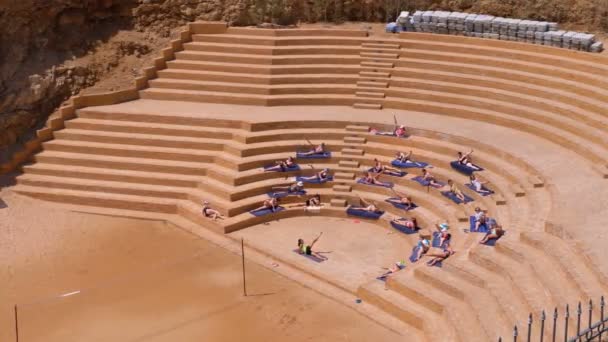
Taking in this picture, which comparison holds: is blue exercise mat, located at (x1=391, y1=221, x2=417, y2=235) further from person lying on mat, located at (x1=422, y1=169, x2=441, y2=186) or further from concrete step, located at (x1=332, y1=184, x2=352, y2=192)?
concrete step, located at (x1=332, y1=184, x2=352, y2=192)

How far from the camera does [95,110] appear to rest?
24188 millimetres

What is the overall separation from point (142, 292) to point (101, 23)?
40.7 ft

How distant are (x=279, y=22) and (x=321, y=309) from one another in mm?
13854

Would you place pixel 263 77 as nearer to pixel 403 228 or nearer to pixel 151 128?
pixel 151 128

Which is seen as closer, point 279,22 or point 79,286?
point 79,286

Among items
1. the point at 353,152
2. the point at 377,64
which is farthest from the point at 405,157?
the point at 377,64

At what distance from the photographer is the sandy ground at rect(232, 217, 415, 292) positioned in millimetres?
17938

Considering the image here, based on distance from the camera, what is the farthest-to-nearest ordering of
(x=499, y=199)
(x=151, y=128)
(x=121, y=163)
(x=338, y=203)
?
(x=151, y=128)
(x=121, y=163)
(x=338, y=203)
(x=499, y=199)

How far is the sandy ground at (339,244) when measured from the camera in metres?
17.9

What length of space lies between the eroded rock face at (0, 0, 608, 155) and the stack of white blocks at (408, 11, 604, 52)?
1.85 m

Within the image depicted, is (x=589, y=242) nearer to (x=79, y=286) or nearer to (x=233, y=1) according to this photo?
(x=79, y=286)

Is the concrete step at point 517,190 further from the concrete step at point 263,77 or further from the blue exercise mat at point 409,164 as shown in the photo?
the concrete step at point 263,77

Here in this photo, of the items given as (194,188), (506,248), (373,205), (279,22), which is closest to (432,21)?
(279,22)

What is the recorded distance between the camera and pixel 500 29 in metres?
24.9
